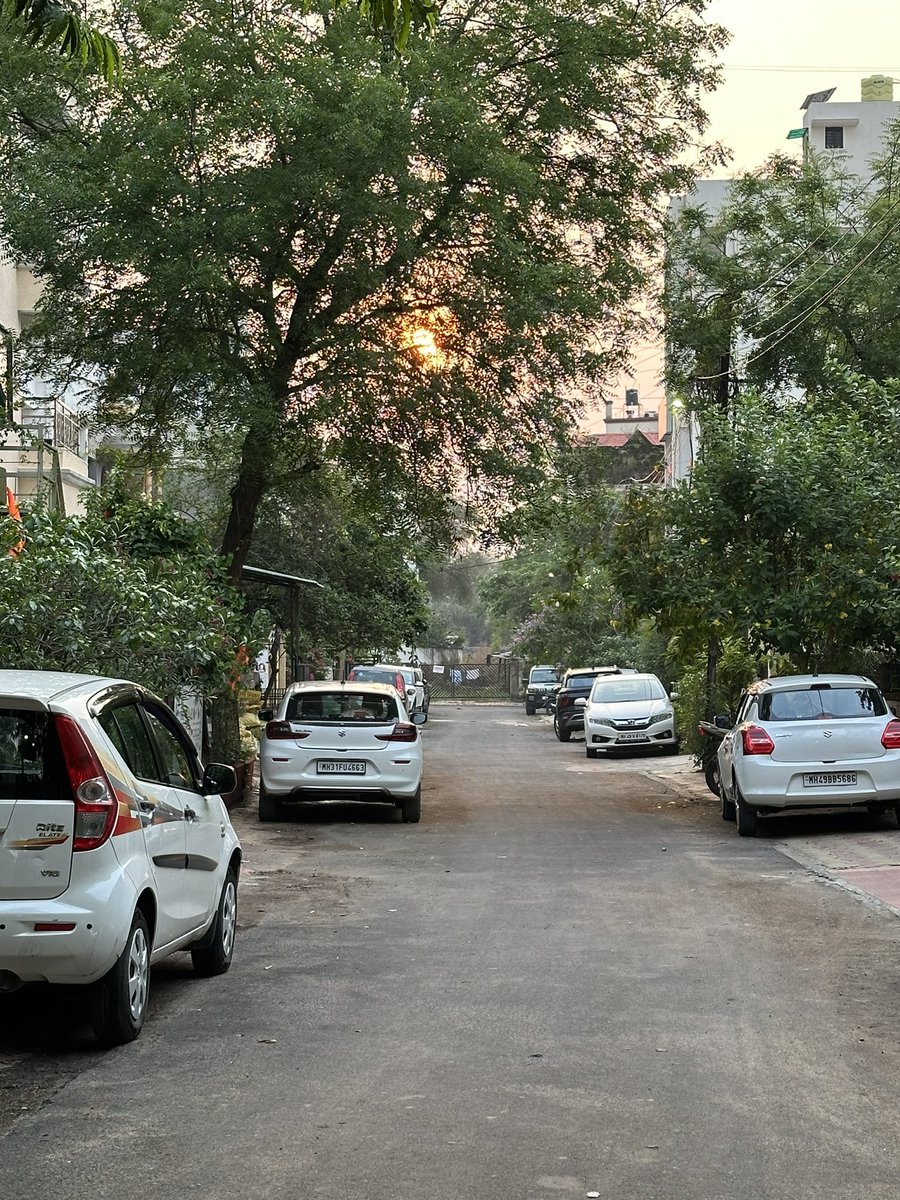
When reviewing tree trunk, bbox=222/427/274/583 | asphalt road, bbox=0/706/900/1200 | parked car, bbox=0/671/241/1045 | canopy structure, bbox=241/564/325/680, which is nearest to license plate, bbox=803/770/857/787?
asphalt road, bbox=0/706/900/1200

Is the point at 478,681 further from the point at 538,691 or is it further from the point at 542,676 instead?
the point at 538,691

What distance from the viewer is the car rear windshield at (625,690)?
35.2 metres

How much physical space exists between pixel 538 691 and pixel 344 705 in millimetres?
47786

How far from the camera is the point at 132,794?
295 inches

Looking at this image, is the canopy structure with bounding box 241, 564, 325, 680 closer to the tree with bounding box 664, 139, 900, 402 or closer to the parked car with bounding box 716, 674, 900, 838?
the tree with bounding box 664, 139, 900, 402

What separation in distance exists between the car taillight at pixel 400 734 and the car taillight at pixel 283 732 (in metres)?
0.88

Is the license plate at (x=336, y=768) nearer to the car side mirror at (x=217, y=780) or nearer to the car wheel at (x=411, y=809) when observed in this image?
the car wheel at (x=411, y=809)

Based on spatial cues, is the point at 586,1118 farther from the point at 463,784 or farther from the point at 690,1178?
the point at 463,784

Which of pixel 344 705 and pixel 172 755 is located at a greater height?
pixel 172 755

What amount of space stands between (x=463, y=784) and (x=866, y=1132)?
2094 centimetres

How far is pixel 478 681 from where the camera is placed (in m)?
94.3

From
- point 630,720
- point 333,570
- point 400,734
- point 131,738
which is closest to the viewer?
point 131,738

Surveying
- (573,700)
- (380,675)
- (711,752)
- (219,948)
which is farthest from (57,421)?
(219,948)

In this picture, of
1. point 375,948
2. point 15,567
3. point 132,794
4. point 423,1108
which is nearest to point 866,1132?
point 423,1108
